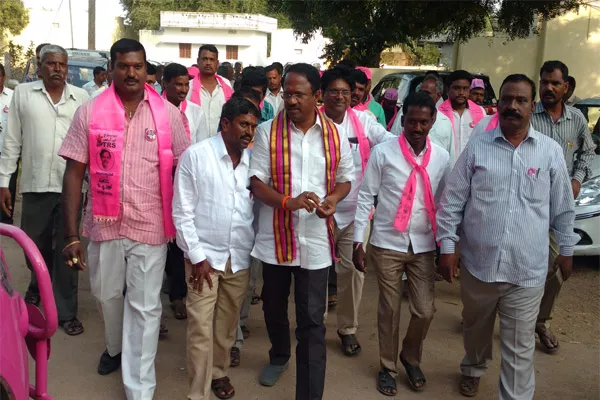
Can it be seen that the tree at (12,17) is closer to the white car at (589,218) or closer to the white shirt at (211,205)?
the white car at (589,218)

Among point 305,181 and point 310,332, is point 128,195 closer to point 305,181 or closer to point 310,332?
point 305,181

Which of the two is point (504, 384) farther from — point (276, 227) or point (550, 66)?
point (550, 66)

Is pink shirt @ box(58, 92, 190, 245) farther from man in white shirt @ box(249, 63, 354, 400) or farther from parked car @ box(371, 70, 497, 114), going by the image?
parked car @ box(371, 70, 497, 114)

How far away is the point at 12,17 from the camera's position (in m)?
30.9

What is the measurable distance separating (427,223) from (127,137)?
191 cm

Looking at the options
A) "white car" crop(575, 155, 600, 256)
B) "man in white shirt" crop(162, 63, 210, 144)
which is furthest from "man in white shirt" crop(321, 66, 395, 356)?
"white car" crop(575, 155, 600, 256)

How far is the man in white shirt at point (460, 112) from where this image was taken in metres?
5.98

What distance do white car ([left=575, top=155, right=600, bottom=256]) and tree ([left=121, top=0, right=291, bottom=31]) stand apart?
129ft

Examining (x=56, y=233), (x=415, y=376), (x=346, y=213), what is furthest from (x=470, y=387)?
(x=56, y=233)

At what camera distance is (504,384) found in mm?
3633

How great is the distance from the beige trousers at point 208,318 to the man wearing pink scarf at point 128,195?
28 cm

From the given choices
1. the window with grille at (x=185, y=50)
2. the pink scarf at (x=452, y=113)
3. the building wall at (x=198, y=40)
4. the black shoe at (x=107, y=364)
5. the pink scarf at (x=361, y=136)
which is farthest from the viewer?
the window with grille at (x=185, y=50)

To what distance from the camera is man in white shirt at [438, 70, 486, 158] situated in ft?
19.6

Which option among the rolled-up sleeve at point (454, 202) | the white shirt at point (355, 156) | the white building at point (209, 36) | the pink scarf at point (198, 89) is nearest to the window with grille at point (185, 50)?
the white building at point (209, 36)
